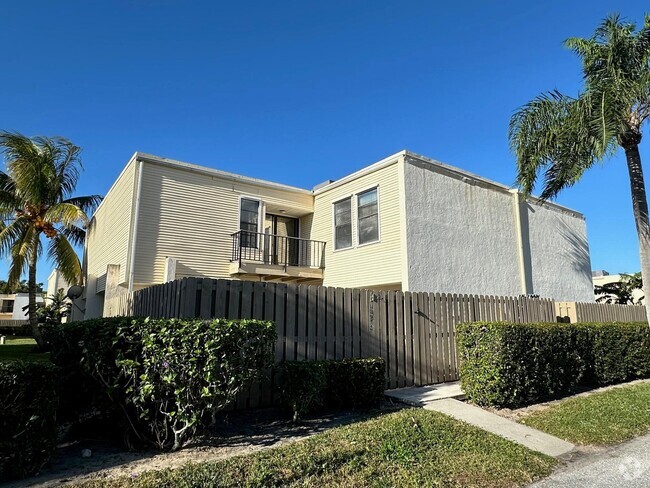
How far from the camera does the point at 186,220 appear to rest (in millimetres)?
13320

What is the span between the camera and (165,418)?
14.0 feet

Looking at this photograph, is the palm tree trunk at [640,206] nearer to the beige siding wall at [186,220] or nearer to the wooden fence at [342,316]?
the wooden fence at [342,316]

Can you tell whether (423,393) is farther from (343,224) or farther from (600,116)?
(343,224)

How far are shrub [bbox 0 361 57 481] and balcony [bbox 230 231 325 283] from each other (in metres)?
9.72

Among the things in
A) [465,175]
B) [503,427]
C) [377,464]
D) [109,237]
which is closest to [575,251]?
[465,175]

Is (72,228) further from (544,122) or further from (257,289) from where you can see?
(544,122)

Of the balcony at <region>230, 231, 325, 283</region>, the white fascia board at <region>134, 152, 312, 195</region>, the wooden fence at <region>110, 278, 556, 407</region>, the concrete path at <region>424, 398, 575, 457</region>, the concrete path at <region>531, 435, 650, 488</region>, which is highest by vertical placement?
the white fascia board at <region>134, 152, 312, 195</region>

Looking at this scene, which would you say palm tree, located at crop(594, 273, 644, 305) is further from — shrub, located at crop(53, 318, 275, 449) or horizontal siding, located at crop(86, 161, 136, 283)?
shrub, located at crop(53, 318, 275, 449)

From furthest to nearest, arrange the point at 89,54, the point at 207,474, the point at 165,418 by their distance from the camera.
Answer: the point at 89,54
the point at 165,418
the point at 207,474

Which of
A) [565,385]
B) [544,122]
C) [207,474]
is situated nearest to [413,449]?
[207,474]

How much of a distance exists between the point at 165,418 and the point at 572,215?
18904 mm

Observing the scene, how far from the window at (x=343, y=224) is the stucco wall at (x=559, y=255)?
708cm

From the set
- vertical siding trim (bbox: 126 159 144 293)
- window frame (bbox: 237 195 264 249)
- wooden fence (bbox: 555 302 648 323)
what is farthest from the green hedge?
window frame (bbox: 237 195 264 249)

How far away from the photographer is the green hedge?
5.44 metres
